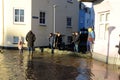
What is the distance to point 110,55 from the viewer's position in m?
19.3

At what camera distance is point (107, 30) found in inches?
808

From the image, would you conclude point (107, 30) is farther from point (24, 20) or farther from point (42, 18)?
point (42, 18)

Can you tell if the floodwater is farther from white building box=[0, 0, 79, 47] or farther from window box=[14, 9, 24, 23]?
window box=[14, 9, 24, 23]

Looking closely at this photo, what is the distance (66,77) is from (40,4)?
17006 millimetres

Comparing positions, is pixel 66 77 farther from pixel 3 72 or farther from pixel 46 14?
pixel 46 14

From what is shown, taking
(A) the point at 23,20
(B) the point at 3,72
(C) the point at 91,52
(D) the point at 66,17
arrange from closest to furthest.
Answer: (B) the point at 3,72 < (C) the point at 91,52 < (A) the point at 23,20 < (D) the point at 66,17

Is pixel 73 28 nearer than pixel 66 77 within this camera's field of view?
No

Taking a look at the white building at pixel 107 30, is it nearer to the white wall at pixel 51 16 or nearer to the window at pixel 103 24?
the window at pixel 103 24

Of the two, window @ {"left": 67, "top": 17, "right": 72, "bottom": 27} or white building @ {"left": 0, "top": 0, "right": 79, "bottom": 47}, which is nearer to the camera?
white building @ {"left": 0, "top": 0, "right": 79, "bottom": 47}

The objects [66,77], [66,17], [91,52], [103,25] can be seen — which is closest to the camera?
[66,77]

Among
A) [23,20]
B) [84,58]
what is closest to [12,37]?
[23,20]

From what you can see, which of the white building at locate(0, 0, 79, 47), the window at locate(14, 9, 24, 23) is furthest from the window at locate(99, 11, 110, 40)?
the window at locate(14, 9, 24, 23)

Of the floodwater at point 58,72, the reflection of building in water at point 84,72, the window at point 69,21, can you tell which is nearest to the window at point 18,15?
the window at point 69,21

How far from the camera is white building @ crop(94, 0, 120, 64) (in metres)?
18.9
